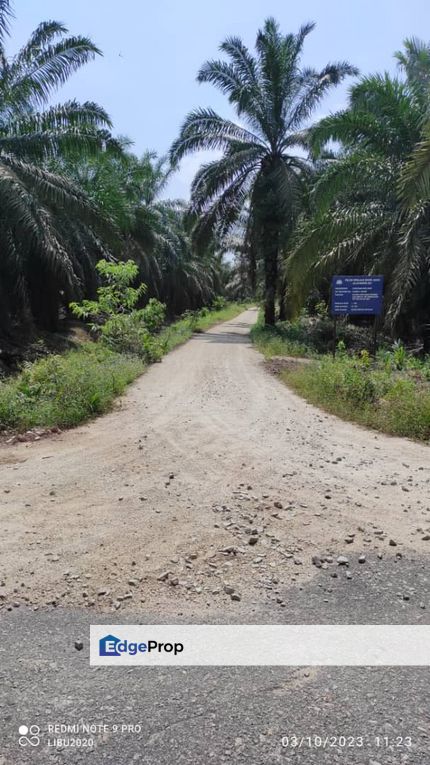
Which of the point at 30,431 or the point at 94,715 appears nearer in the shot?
the point at 94,715

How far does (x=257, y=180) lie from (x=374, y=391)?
47.0ft

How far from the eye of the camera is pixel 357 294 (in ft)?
37.5

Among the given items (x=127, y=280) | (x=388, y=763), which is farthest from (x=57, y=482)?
(x=127, y=280)

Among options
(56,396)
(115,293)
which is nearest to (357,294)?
(56,396)

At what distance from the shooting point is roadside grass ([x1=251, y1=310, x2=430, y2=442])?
22.3 ft

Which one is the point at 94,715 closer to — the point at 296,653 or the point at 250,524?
the point at 296,653

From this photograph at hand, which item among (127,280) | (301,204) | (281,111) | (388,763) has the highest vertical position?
(281,111)

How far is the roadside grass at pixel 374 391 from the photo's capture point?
680 cm

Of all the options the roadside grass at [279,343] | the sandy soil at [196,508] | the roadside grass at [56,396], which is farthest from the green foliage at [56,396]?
the roadside grass at [279,343]

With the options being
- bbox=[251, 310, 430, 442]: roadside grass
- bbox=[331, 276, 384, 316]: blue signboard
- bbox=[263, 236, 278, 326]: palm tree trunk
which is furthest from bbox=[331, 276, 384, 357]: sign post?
bbox=[263, 236, 278, 326]: palm tree trunk

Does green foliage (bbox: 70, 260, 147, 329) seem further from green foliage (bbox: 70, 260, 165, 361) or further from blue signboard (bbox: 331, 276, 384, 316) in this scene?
blue signboard (bbox: 331, 276, 384, 316)

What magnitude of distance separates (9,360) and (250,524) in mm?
10527

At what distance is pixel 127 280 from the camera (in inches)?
602

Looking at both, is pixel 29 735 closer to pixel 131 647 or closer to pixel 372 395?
pixel 131 647
